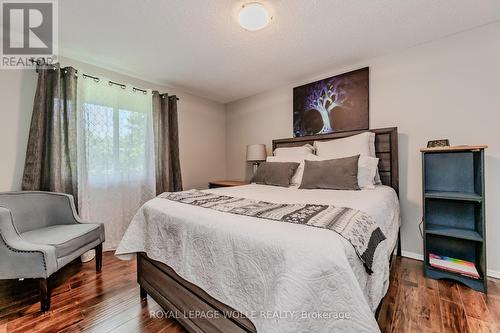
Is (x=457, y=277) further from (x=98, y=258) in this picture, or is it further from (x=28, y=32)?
(x=28, y=32)

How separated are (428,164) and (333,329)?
84.6 inches

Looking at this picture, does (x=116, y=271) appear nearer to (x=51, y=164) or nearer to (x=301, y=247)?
(x=51, y=164)

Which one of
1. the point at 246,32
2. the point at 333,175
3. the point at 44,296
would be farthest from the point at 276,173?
the point at 44,296

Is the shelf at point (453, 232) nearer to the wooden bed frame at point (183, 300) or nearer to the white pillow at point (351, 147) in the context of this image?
the white pillow at point (351, 147)

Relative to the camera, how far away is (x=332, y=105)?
290 cm

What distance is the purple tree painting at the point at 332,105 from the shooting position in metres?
2.67

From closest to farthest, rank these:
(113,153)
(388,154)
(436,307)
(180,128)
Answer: (436,307) < (388,154) < (113,153) < (180,128)

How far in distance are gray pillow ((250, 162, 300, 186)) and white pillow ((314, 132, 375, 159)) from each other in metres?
0.42

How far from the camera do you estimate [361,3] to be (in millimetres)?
1708

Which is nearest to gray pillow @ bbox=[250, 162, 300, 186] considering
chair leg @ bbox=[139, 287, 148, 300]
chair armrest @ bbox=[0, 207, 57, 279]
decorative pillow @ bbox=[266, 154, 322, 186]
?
decorative pillow @ bbox=[266, 154, 322, 186]

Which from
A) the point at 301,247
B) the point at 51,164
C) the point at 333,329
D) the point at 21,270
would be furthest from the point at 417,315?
the point at 51,164

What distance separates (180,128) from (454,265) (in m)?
3.72

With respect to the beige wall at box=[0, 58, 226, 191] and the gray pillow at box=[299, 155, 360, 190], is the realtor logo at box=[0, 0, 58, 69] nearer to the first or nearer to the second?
the beige wall at box=[0, 58, 226, 191]

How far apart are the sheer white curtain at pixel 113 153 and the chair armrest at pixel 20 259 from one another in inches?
Result: 37.0
